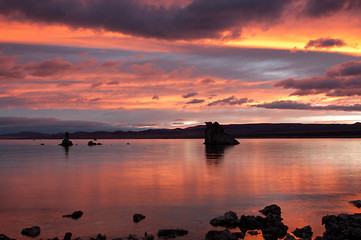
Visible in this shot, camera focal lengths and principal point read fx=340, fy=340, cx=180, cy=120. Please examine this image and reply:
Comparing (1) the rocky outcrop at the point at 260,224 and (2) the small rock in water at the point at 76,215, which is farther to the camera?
(2) the small rock in water at the point at 76,215

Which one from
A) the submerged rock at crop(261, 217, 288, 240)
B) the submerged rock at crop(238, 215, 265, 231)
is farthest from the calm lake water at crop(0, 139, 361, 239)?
the submerged rock at crop(238, 215, 265, 231)

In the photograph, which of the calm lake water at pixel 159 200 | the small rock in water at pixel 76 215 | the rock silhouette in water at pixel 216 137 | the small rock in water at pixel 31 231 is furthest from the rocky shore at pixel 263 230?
the rock silhouette in water at pixel 216 137

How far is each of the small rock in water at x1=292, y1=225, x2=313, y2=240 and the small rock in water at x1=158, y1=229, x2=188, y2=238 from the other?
444cm

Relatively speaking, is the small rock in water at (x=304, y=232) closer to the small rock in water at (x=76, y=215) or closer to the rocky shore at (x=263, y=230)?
the rocky shore at (x=263, y=230)

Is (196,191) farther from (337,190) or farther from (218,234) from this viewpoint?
(218,234)

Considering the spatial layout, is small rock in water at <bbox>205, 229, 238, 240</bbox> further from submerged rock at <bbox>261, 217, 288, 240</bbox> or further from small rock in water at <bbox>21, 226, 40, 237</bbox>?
small rock in water at <bbox>21, 226, 40, 237</bbox>

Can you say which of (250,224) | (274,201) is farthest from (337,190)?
(250,224)

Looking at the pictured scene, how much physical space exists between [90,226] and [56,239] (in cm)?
252

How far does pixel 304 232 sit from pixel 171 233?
531 centimetres

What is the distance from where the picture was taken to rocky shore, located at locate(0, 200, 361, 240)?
40.0ft

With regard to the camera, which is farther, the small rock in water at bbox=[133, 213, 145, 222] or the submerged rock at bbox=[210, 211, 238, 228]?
the small rock in water at bbox=[133, 213, 145, 222]

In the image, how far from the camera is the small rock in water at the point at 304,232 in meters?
13.3

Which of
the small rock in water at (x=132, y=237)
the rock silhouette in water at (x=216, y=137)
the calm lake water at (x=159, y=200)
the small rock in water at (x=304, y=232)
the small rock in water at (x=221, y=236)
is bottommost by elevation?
the calm lake water at (x=159, y=200)

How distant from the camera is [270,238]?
13.2m
